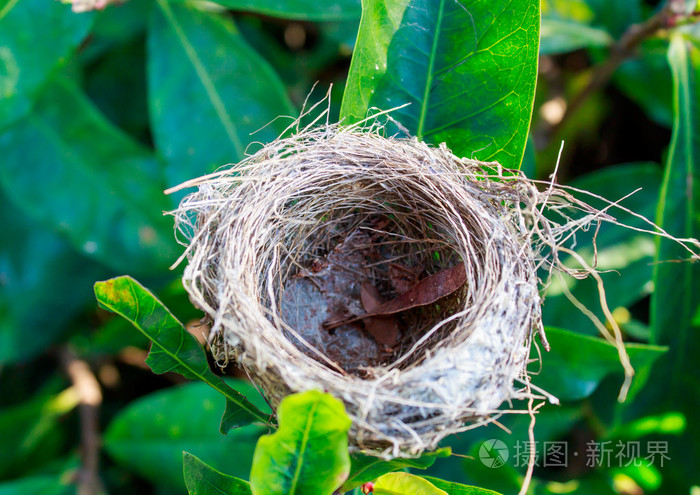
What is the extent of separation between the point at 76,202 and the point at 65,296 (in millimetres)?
424

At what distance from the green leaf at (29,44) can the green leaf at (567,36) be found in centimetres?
133

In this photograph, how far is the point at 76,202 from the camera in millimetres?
1810

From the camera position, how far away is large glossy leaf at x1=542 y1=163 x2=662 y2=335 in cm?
169

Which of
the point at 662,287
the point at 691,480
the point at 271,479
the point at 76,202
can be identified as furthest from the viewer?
the point at 76,202

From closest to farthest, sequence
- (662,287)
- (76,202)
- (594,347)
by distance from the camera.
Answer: (594,347), (662,287), (76,202)

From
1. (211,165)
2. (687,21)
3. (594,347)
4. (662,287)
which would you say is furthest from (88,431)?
(687,21)

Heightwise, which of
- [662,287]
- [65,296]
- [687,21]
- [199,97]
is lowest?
[65,296]

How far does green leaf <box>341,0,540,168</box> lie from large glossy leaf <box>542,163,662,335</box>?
0.72 m

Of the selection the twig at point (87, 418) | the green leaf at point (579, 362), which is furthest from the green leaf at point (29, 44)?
the green leaf at point (579, 362)

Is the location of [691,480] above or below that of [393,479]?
below

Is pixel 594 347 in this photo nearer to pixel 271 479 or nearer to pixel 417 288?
pixel 417 288

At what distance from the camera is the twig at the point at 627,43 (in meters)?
1.60

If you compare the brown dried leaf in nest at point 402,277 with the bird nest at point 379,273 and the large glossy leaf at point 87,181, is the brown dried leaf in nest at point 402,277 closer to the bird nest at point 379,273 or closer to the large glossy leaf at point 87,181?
the bird nest at point 379,273

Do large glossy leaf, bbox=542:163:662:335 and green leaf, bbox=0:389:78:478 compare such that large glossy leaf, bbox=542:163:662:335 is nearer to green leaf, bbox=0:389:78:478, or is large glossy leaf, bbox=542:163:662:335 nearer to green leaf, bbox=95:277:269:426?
green leaf, bbox=95:277:269:426
